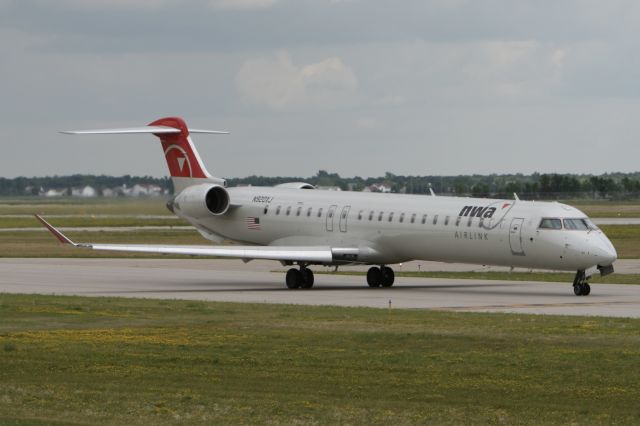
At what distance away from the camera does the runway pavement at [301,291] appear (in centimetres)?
3216

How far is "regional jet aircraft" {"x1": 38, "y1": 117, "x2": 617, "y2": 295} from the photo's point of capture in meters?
35.3

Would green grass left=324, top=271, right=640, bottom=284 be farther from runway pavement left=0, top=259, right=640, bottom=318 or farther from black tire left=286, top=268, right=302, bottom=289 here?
black tire left=286, top=268, right=302, bottom=289

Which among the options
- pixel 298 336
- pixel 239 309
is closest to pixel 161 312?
pixel 239 309

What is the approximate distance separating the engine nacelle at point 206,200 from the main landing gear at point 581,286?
45.2 ft

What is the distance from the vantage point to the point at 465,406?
1645cm

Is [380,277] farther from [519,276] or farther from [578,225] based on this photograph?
[578,225]

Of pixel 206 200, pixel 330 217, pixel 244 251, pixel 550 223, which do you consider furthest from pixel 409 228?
pixel 206 200

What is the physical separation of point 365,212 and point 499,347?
18.3 m

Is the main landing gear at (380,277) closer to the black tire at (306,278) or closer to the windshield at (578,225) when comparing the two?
the black tire at (306,278)

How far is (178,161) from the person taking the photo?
46.9 m

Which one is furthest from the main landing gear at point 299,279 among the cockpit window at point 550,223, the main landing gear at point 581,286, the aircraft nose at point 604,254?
the aircraft nose at point 604,254

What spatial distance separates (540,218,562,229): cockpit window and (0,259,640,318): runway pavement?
6.14 ft

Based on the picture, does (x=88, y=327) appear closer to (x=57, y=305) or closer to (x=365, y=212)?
(x=57, y=305)

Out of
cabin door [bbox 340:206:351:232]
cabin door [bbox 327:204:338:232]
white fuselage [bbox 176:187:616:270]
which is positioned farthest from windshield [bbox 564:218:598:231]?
cabin door [bbox 327:204:338:232]
